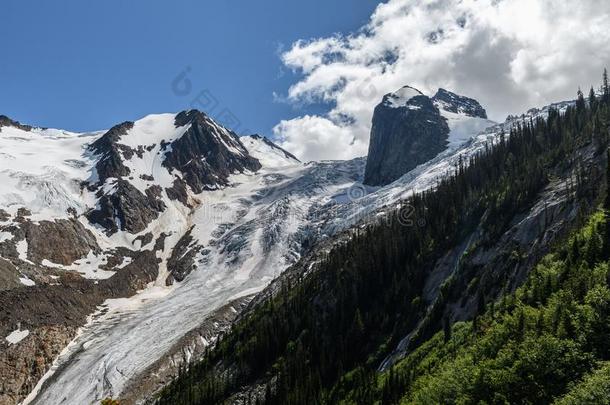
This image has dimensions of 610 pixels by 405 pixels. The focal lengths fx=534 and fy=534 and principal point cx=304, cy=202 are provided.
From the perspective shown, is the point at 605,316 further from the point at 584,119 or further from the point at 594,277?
the point at 584,119

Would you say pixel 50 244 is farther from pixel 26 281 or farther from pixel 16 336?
pixel 16 336

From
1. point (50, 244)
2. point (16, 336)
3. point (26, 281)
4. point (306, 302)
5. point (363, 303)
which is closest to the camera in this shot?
point (363, 303)

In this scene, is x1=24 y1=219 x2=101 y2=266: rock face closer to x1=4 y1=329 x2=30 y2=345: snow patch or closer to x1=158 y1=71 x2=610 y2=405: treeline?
x1=4 y1=329 x2=30 y2=345: snow patch

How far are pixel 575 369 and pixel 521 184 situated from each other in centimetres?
6557

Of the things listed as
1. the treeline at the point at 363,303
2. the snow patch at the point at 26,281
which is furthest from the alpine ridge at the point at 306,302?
the snow patch at the point at 26,281

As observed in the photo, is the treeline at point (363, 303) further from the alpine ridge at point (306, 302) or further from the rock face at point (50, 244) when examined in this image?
the rock face at point (50, 244)

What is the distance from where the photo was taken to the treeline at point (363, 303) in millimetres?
88375

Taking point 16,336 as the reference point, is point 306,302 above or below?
below

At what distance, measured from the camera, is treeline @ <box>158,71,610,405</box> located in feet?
290

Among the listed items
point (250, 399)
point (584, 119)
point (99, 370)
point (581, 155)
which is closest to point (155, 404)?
point (250, 399)

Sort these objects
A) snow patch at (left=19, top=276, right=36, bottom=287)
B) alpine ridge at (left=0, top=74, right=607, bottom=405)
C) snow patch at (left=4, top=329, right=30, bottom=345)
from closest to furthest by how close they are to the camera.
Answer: alpine ridge at (left=0, top=74, right=607, bottom=405) < snow patch at (left=4, top=329, right=30, bottom=345) < snow patch at (left=19, top=276, right=36, bottom=287)

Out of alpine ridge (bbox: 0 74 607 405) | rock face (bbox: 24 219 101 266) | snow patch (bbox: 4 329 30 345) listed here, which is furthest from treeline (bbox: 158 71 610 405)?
rock face (bbox: 24 219 101 266)

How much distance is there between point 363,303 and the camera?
11081cm

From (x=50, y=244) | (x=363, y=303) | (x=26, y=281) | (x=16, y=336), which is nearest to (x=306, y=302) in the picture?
(x=363, y=303)
